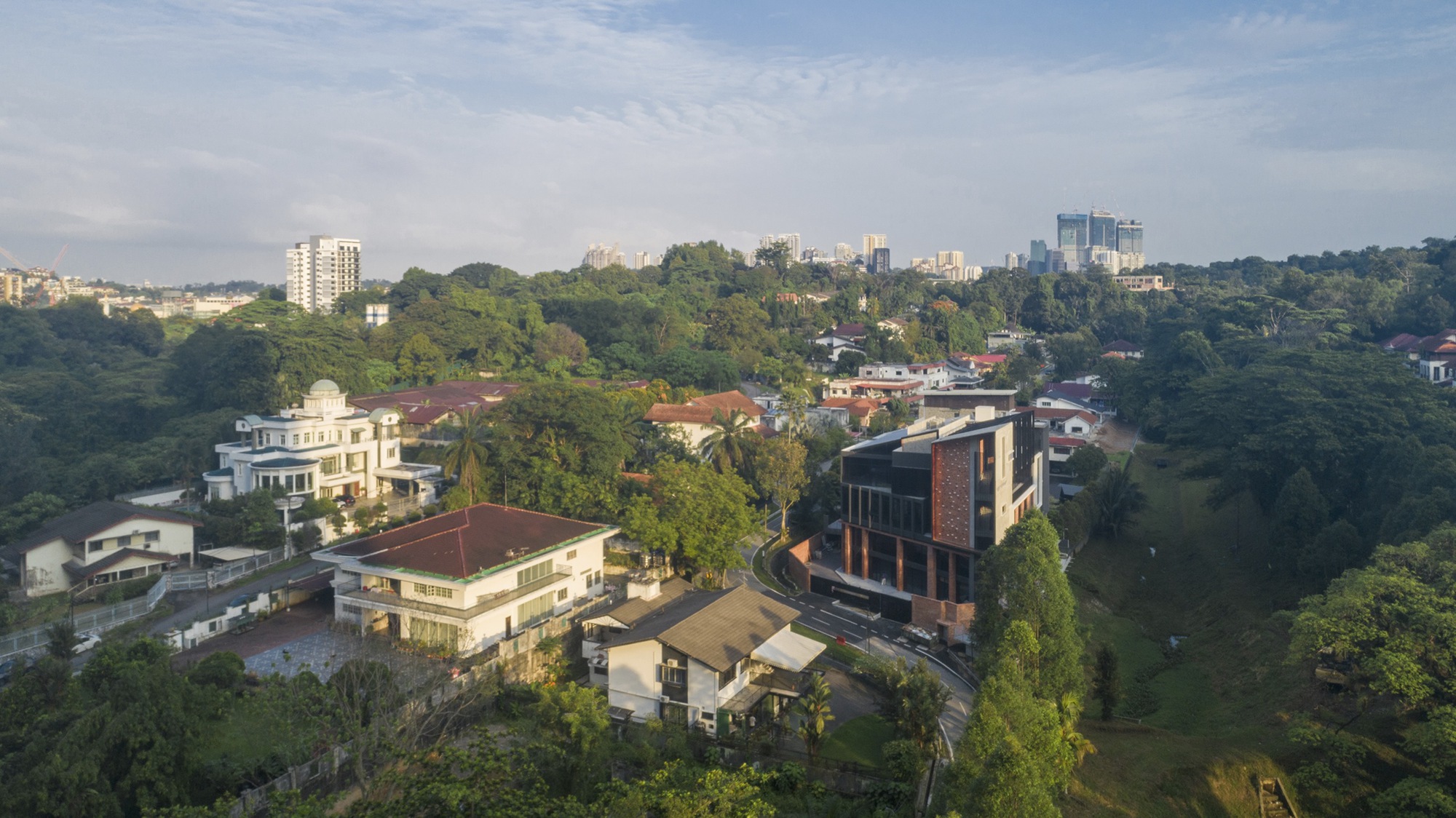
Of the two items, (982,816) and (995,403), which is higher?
(995,403)

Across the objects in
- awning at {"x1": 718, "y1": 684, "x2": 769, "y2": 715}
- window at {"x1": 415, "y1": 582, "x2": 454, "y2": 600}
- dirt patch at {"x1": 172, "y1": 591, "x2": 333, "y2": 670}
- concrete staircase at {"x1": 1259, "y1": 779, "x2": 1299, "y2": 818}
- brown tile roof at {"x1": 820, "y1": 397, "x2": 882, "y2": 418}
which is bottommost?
concrete staircase at {"x1": 1259, "y1": 779, "x2": 1299, "y2": 818}

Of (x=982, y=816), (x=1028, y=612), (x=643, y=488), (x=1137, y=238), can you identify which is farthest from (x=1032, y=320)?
(x=1137, y=238)

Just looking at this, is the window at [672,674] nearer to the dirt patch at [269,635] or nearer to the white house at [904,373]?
the dirt patch at [269,635]

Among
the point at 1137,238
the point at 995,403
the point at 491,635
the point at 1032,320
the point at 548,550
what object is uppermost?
the point at 1137,238

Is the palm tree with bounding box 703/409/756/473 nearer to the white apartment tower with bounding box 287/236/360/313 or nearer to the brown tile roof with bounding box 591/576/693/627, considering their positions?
the brown tile roof with bounding box 591/576/693/627

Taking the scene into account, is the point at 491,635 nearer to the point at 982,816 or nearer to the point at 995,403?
the point at 982,816

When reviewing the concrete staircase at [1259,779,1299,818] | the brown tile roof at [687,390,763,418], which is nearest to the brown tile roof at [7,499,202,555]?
the brown tile roof at [687,390,763,418]

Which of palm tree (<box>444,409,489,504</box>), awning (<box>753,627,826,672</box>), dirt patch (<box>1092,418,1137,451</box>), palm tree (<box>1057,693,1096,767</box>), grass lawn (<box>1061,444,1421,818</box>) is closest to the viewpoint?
grass lawn (<box>1061,444,1421,818</box>)
